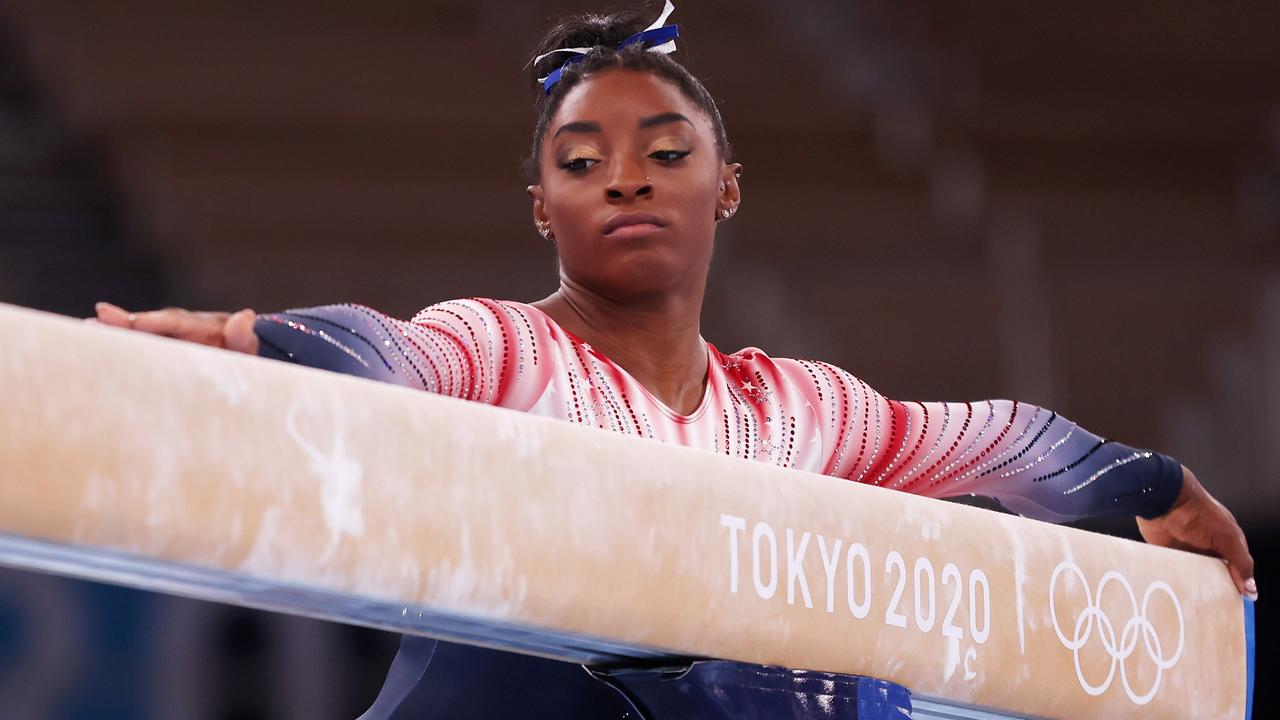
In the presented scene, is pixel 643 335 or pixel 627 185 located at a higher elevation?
pixel 627 185

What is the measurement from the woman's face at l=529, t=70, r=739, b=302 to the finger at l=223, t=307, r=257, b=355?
563 millimetres

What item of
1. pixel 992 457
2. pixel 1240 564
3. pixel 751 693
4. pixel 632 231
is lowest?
pixel 751 693

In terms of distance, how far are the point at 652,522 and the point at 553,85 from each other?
27.5 inches

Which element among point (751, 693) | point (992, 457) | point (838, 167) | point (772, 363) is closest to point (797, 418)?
point (772, 363)

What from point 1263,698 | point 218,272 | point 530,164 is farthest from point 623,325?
point 218,272

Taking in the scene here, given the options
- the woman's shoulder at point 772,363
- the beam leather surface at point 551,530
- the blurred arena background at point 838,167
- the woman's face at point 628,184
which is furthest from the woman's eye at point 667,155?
the blurred arena background at point 838,167

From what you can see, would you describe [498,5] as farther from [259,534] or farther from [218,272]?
[259,534]

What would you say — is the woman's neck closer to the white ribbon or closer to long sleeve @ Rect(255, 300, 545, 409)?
long sleeve @ Rect(255, 300, 545, 409)

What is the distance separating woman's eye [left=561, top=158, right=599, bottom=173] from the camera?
5.77ft

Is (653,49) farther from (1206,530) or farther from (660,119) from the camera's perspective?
(1206,530)

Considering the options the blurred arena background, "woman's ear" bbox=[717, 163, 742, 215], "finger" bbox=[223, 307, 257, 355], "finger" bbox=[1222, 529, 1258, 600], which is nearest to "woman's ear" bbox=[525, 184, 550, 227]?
"woman's ear" bbox=[717, 163, 742, 215]

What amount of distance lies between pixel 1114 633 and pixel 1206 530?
35 centimetres

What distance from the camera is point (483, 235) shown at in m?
6.21

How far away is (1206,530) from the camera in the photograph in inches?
79.1
